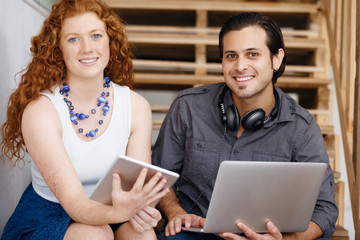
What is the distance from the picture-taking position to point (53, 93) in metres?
1.41

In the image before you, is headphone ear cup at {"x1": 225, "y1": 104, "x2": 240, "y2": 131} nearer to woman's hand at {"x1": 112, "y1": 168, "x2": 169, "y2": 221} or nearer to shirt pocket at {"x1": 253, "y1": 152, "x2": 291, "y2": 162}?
shirt pocket at {"x1": 253, "y1": 152, "x2": 291, "y2": 162}

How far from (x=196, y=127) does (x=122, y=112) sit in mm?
275

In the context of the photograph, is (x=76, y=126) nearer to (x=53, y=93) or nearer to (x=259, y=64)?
(x=53, y=93)

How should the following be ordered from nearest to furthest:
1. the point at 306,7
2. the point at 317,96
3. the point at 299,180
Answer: the point at 299,180, the point at 317,96, the point at 306,7

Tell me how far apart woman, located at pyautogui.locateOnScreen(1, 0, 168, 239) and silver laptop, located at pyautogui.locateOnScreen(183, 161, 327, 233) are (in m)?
0.20

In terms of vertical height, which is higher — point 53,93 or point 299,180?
point 53,93

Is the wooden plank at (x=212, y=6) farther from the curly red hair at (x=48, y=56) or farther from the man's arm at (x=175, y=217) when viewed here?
the man's arm at (x=175, y=217)

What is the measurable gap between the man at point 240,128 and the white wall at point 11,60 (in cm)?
60

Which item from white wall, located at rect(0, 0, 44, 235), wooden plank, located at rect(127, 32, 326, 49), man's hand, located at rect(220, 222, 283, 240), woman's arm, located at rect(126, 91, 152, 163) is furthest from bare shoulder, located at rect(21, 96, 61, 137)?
wooden plank, located at rect(127, 32, 326, 49)

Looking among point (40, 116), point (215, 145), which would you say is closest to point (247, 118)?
point (215, 145)

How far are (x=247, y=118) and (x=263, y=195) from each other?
0.34 m

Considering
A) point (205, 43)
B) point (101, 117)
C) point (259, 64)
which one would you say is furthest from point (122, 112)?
point (205, 43)

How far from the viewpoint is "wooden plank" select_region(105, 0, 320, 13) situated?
2561mm

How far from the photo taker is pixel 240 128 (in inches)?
61.7
